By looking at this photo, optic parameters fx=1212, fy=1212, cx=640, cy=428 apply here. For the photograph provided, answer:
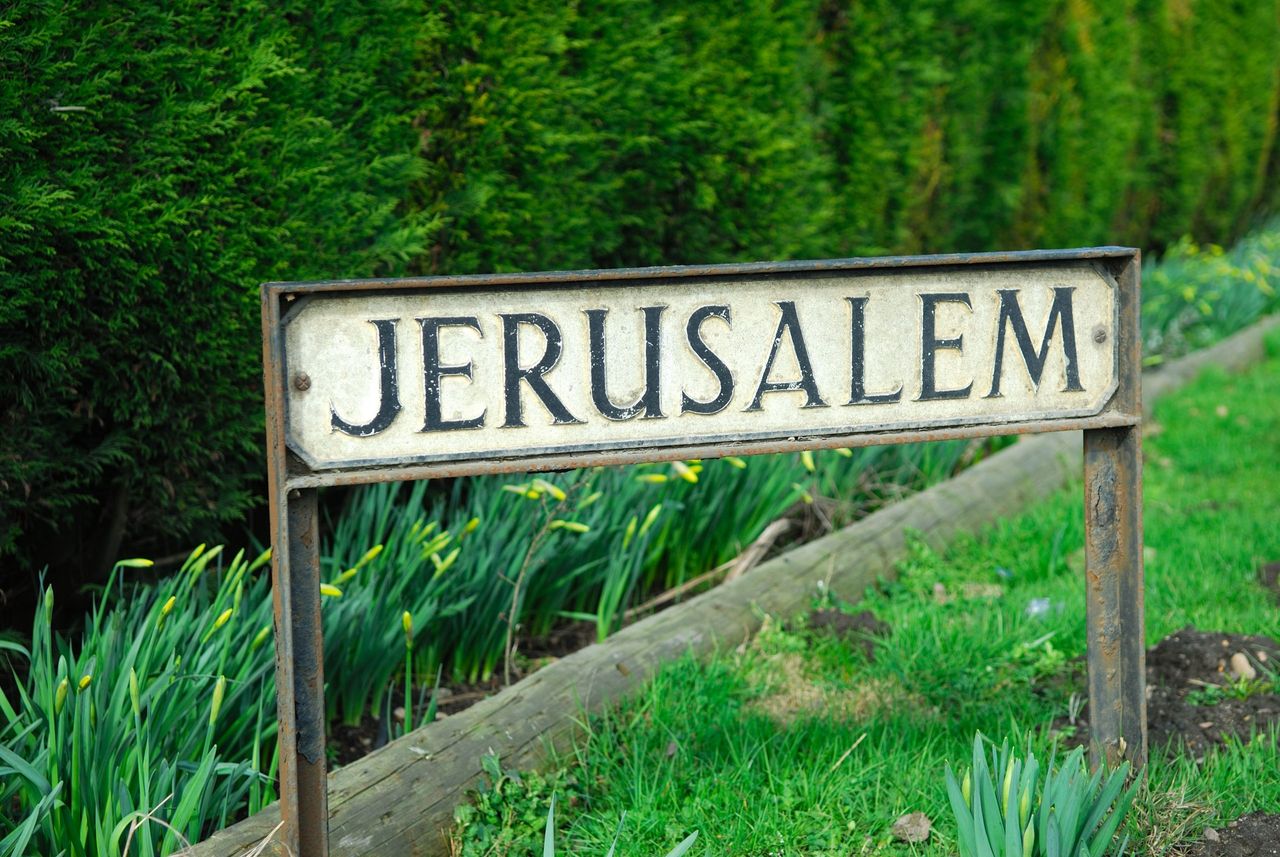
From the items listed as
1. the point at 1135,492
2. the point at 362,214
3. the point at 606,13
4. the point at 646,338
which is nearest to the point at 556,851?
the point at 646,338

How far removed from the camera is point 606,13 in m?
3.84

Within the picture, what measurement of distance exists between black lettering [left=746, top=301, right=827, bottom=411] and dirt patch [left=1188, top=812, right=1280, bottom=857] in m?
1.04

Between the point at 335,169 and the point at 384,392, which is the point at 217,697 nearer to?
the point at 384,392

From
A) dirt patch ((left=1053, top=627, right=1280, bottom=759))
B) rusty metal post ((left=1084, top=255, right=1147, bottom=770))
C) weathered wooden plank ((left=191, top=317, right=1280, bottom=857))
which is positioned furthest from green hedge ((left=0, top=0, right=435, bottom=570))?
dirt patch ((left=1053, top=627, right=1280, bottom=759))

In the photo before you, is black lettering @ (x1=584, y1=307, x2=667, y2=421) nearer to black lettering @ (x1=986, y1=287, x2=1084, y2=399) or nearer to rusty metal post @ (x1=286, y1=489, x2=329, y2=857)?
rusty metal post @ (x1=286, y1=489, x2=329, y2=857)

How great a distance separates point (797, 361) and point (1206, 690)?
154 cm

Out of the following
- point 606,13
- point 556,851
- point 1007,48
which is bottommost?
point 556,851

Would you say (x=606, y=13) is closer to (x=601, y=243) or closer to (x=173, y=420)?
(x=601, y=243)

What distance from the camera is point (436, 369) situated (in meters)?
1.73

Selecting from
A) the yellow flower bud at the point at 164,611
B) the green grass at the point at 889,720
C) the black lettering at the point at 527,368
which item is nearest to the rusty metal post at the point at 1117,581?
the green grass at the point at 889,720

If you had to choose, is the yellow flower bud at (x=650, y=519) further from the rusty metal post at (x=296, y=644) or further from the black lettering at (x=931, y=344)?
the rusty metal post at (x=296, y=644)

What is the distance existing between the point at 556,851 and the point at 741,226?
2.87m

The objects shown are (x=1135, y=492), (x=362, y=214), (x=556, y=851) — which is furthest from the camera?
(x=362, y=214)

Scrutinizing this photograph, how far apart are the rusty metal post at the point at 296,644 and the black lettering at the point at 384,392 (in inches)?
3.4
